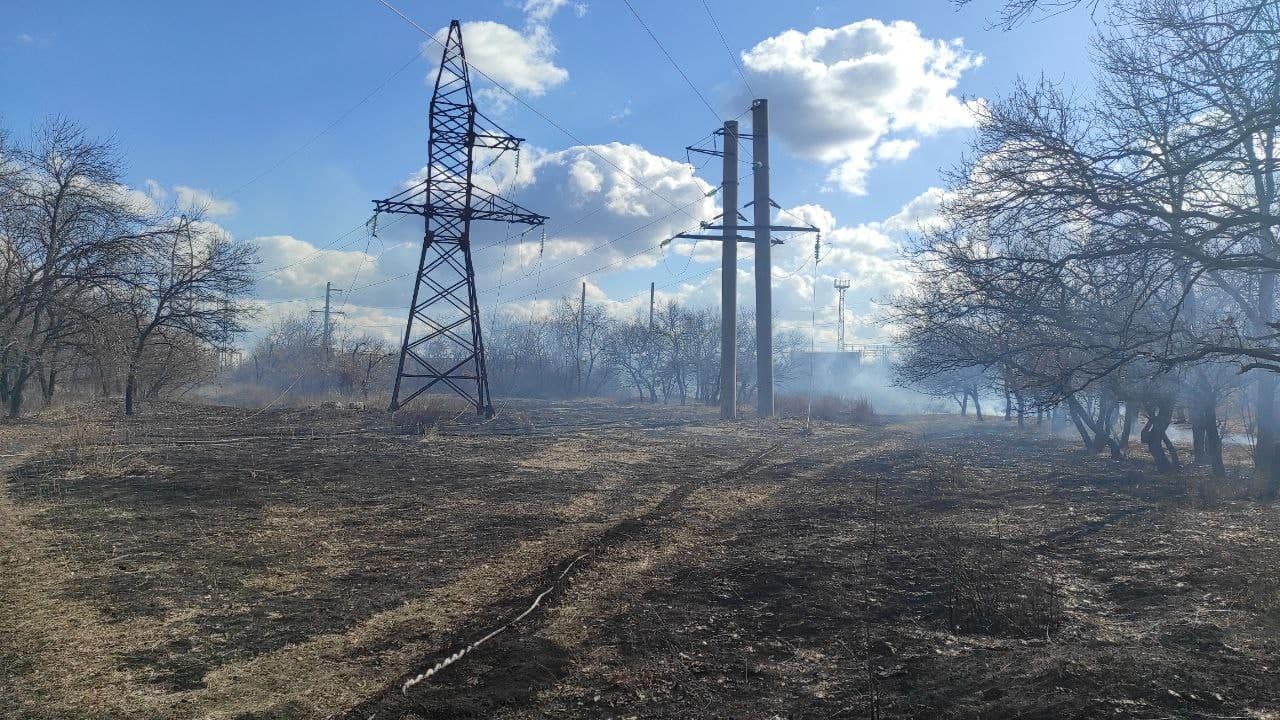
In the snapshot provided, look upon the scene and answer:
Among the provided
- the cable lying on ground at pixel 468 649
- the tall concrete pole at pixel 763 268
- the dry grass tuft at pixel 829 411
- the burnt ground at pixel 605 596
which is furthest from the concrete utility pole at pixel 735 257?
the cable lying on ground at pixel 468 649

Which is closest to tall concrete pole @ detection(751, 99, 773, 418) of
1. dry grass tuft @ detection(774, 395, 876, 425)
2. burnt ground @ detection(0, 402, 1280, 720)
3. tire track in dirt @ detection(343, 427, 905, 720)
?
dry grass tuft @ detection(774, 395, 876, 425)

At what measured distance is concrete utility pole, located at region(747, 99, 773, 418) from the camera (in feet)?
111

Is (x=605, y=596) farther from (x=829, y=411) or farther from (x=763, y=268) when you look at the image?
(x=829, y=411)

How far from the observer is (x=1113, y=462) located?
2212 cm

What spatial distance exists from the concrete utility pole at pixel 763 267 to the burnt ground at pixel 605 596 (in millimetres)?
20848

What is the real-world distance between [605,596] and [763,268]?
1132 inches

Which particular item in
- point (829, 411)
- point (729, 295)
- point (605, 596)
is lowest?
point (605, 596)

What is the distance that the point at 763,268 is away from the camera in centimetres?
3366

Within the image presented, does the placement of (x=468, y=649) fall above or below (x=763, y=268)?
below

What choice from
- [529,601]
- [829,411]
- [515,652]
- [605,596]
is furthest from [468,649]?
[829,411]

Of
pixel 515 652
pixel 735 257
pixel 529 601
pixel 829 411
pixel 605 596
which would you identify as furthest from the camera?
pixel 829 411

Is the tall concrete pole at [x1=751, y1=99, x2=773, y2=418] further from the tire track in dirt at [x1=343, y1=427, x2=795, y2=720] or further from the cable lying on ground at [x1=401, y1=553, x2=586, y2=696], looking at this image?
the cable lying on ground at [x1=401, y1=553, x2=586, y2=696]

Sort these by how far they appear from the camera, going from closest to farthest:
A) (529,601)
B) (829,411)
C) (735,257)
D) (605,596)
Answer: (529,601) < (605,596) < (735,257) < (829,411)

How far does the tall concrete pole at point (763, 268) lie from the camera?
33812 mm
